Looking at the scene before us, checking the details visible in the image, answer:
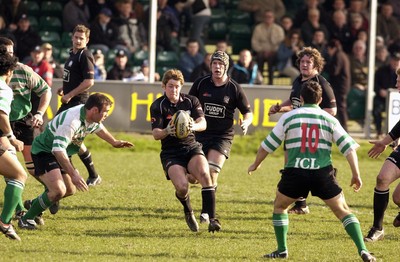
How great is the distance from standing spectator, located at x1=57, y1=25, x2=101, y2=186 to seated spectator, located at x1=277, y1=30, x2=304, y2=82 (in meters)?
9.18

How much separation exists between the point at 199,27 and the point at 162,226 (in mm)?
Answer: 12531

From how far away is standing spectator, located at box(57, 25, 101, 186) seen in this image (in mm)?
14117

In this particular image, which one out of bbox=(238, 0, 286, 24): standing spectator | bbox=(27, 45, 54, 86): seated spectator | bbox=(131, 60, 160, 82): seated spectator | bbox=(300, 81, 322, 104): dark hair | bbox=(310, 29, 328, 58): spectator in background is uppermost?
bbox=(300, 81, 322, 104): dark hair

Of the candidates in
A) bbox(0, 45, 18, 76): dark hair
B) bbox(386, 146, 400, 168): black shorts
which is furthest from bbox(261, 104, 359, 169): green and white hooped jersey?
bbox(0, 45, 18, 76): dark hair

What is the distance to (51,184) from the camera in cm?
1105

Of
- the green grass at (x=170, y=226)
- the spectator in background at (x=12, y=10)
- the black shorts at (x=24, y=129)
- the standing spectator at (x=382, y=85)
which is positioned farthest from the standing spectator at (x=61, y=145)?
the spectator in background at (x=12, y=10)

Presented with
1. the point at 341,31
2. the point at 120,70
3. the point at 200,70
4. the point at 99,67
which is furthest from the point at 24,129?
the point at 341,31

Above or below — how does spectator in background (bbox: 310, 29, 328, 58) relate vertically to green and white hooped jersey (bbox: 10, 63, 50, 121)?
below

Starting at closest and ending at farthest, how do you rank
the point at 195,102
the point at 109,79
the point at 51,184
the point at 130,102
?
the point at 51,184
the point at 195,102
the point at 130,102
the point at 109,79

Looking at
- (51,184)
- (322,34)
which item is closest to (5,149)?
(51,184)

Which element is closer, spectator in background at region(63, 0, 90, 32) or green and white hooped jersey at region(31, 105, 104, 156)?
green and white hooped jersey at region(31, 105, 104, 156)

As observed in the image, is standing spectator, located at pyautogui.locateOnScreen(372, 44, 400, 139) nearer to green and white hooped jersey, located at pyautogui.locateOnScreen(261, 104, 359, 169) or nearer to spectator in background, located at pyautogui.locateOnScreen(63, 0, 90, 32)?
spectator in background, located at pyautogui.locateOnScreen(63, 0, 90, 32)

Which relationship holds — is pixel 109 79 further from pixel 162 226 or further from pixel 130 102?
pixel 162 226

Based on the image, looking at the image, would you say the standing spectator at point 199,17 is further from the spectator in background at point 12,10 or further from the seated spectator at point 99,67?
the spectator in background at point 12,10
